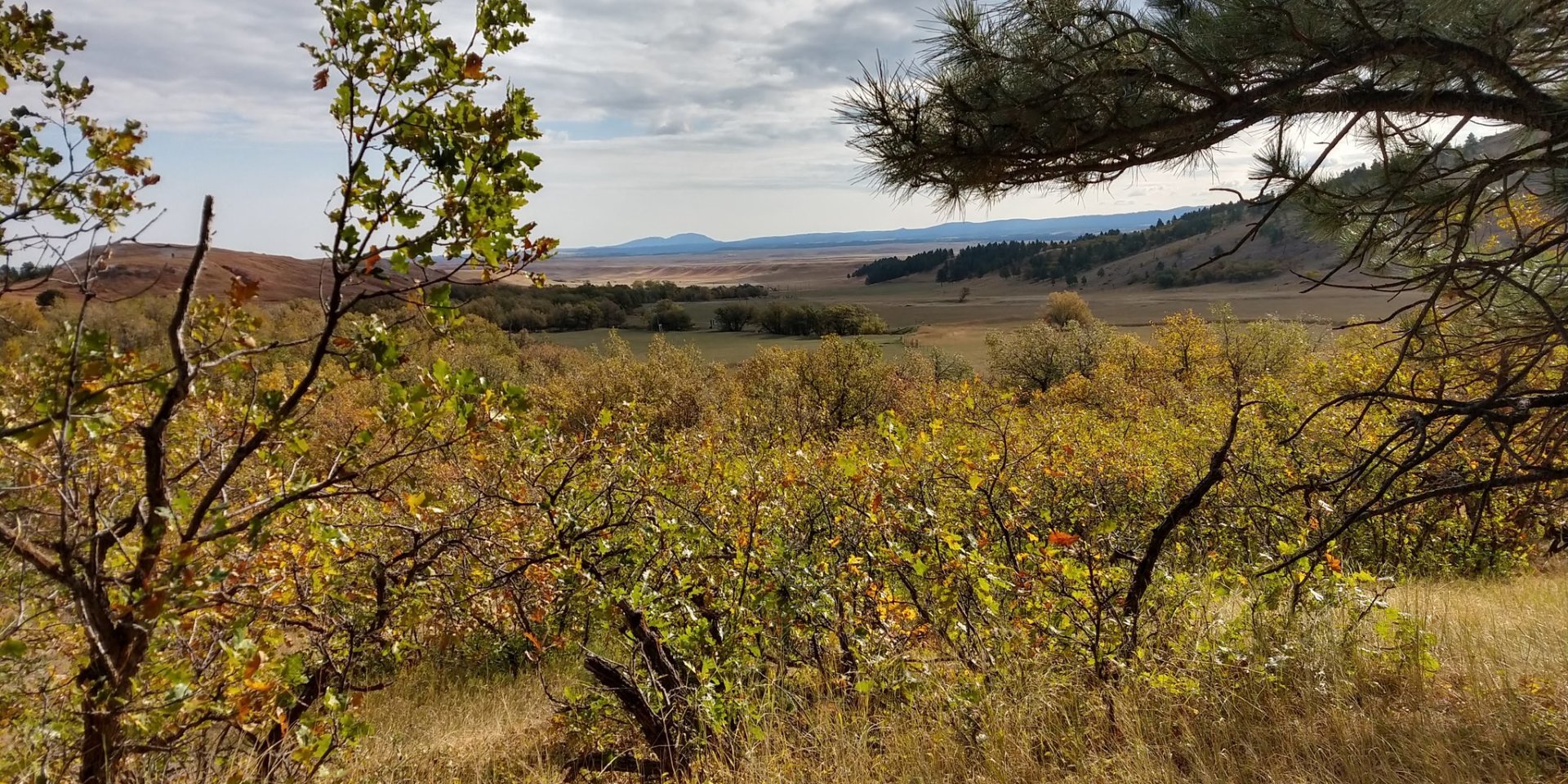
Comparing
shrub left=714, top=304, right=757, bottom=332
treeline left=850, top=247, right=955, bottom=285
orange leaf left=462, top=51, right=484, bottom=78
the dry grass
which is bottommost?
shrub left=714, top=304, right=757, bottom=332

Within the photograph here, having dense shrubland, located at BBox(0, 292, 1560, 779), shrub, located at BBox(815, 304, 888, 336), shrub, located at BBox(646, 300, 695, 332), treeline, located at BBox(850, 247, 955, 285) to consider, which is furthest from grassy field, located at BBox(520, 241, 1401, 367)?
dense shrubland, located at BBox(0, 292, 1560, 779)

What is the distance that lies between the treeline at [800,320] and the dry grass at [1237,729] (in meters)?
85.2

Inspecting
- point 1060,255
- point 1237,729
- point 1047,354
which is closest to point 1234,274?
point 1060,255

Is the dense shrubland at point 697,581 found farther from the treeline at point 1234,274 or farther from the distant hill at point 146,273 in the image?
the treeline at point 1234,274

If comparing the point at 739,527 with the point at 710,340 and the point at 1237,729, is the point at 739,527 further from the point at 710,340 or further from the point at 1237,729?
the point at 710,340

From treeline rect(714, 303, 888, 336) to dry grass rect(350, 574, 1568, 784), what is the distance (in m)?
85.2

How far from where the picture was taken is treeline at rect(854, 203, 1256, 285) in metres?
161

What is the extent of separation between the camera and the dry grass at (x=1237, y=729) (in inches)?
117

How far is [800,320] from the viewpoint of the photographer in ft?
315

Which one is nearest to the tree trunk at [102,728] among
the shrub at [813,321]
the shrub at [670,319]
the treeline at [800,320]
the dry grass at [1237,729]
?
the dry grass at [1237,729]

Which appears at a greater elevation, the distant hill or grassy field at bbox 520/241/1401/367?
the distant hill

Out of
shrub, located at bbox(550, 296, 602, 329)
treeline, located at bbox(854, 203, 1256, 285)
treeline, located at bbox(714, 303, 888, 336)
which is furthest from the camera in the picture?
treeline, located at bbox(854, 203, 1256, 285)

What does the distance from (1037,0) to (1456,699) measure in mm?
4289

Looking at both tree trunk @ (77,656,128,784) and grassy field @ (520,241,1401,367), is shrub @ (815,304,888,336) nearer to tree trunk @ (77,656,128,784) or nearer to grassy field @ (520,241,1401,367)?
grassy field @ (520,241,1401,367)
